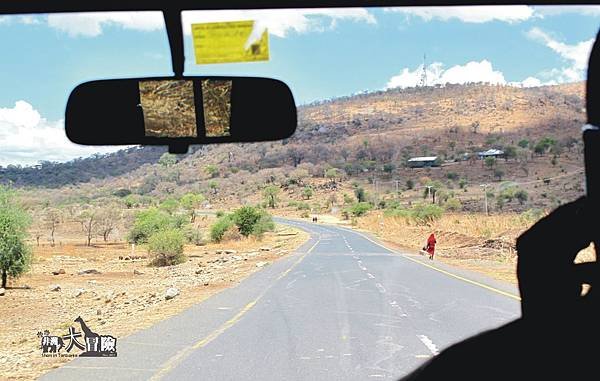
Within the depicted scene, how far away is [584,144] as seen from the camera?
7.64 ft

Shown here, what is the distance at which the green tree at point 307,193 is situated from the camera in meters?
107

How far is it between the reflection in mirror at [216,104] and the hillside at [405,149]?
39.0 m

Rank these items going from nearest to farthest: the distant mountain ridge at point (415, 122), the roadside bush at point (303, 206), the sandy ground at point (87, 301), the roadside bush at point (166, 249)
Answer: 1. the sandy ground at point (87, 301)
2. the roadside bush at point (166, 249)
3. the distant mountain ridge at point (415, 122)
4. the roadside bush at point (303, 206)

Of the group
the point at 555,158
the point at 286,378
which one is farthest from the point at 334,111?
the point at 286,378

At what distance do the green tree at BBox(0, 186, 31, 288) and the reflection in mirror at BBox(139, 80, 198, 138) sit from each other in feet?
92.0

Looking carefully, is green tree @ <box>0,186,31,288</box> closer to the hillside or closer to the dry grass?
the hillside

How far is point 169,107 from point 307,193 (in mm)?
103170

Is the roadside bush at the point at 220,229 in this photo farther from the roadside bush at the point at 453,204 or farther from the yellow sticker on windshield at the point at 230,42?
the yellow sticker on windshield at the point at 230,42

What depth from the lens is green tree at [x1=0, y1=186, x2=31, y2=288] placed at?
29.6m

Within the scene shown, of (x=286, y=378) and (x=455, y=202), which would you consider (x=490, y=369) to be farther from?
(x=455, y=202)

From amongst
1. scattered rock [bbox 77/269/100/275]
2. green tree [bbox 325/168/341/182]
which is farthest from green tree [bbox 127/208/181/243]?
green tree [bbox 325/168/341/182]

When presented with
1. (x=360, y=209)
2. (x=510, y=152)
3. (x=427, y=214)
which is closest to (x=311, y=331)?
(x=427, y=214)

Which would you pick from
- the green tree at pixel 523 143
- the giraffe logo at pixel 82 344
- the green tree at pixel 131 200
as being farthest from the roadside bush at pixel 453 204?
the giraffe logo at pixel 82 344

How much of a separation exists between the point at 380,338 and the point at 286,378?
3026 millimetres
